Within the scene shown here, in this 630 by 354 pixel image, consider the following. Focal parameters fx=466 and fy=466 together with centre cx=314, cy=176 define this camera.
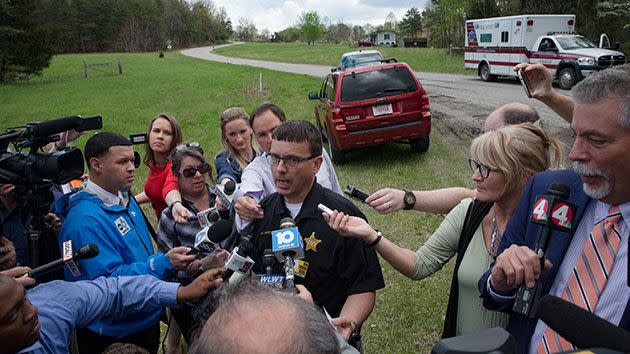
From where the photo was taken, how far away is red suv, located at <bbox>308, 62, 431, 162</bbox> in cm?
923

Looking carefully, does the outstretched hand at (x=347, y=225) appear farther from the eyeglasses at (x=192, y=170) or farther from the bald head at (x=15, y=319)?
the eyeglasses at (x=192, y=170)

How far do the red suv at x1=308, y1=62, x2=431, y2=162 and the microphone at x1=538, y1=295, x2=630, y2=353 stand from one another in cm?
827

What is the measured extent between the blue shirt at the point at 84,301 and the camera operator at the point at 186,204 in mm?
642

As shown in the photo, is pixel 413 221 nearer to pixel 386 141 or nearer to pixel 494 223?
pixel 386 141

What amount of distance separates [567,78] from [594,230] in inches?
744

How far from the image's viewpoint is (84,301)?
92.4 inches

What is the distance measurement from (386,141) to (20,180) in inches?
293

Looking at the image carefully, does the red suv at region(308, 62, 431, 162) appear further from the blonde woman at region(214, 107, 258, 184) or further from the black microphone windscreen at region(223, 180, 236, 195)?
the black microphone windscreen at region(223, 180, 236, 195)

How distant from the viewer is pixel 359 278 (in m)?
2.58

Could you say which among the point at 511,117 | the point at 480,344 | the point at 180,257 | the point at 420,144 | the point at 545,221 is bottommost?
the point at 420,144

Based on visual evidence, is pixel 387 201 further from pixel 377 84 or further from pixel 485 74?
pixel 485 74

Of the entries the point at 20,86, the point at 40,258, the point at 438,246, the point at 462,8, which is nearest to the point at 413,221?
the point at 438,246

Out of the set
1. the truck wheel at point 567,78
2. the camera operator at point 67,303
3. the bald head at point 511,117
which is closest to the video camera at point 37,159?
the camera operator at point 67,303

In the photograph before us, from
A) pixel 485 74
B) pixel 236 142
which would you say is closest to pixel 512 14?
pixel 485 74
